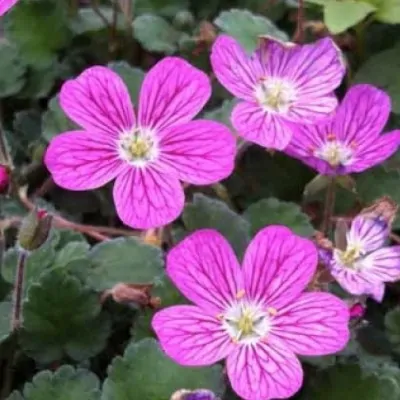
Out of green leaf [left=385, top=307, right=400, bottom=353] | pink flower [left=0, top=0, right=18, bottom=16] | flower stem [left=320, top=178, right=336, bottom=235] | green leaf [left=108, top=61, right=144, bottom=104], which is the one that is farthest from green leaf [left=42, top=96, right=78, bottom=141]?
green leaf [left=385, top=307, right=400, bottom=353]

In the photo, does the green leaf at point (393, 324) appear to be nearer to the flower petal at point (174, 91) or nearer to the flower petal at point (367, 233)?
the flower petal at point (367, 233)

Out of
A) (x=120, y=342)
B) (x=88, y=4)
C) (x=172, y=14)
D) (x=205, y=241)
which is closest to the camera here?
(x=205, y=241)

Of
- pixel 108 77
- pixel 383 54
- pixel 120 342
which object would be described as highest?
pixel 108 77

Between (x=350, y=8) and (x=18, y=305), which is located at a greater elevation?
(x=350, y=8)

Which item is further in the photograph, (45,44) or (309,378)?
(45,44)

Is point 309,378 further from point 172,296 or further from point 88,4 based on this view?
point 88,4

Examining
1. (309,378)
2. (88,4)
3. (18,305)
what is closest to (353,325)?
(309,378)

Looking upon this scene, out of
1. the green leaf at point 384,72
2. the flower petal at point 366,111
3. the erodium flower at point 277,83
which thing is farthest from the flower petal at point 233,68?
the green leaf at point 384,72

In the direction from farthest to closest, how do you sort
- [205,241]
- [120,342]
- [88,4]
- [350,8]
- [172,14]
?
[88,4] < [172,14] < [350,8] < [120,342] < [205,241]
